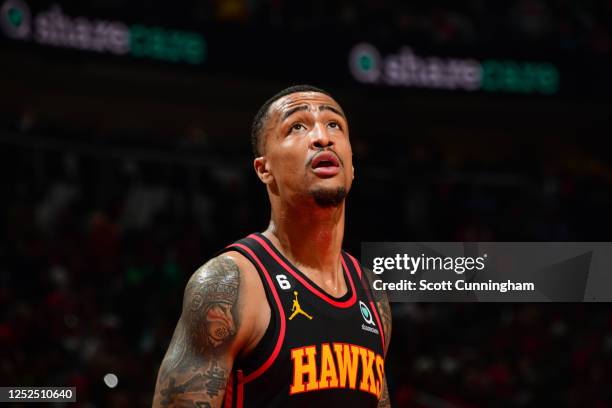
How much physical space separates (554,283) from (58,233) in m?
6.47

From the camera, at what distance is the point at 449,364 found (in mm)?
10195

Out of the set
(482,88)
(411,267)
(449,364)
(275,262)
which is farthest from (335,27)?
(275,262)

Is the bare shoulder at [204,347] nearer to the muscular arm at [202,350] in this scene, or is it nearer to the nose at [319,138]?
the muscular arm at [202,350]

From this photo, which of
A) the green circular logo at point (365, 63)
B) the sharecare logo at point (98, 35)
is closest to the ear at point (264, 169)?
the sharecare logo at point (98, 35)

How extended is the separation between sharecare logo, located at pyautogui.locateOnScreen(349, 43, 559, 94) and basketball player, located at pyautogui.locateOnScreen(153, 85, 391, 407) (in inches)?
425

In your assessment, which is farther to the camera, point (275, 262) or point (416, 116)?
point (416, 116)

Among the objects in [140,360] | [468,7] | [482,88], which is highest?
[468,7]

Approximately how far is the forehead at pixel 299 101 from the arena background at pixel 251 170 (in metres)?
2.75

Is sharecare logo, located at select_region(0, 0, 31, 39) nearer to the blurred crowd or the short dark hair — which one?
the blurred crowd

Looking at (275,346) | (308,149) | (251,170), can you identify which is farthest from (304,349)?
(251,170)

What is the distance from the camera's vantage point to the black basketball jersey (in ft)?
10.0

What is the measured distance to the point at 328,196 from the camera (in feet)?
10.7

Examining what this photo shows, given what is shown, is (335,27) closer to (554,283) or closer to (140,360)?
(140,360)

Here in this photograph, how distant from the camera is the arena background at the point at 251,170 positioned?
8.91 meters
